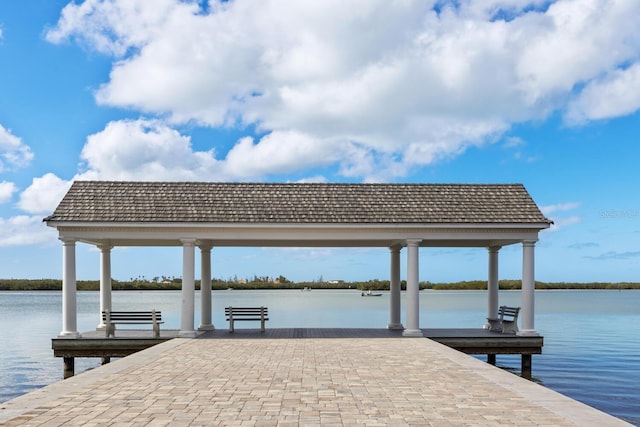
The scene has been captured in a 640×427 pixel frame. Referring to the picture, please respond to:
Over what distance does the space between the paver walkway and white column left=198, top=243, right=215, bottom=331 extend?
7.36m

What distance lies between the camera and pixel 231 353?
16.0 m

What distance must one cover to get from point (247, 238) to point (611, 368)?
14462 millimetres

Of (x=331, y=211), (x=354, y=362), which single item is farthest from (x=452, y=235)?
(x=354, y=362)

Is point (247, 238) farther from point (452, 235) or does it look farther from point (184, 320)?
point (452, 235)

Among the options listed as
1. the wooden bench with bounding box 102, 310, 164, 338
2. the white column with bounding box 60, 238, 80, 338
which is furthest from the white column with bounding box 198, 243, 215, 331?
the white column with bounding box 60, 238, 80, 338

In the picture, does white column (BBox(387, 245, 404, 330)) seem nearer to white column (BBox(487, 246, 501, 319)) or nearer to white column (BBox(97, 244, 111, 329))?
white column (BBox(487, 246, 501, 319))

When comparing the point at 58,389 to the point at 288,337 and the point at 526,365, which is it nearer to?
the point at 288,337

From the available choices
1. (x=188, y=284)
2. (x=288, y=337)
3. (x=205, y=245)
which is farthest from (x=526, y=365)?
(x=205, y=245)

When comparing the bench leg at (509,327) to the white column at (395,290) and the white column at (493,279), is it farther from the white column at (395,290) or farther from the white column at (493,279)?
the white column at (395,290)

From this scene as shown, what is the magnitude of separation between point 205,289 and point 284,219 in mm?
5428

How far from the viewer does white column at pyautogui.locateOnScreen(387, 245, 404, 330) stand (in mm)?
23250

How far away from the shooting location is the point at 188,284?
20.0m

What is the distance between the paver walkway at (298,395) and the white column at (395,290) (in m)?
7.76

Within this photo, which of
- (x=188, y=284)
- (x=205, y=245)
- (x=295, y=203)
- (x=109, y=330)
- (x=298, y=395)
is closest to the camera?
(x=298, y=395)
